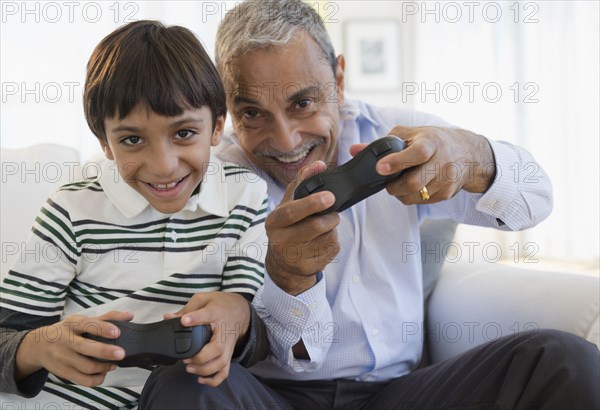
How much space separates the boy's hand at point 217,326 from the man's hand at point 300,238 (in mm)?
80

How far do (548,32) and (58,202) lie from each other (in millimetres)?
3253

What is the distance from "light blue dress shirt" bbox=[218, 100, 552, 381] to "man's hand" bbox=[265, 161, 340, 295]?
3.1 inches

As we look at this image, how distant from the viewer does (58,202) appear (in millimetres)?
1199

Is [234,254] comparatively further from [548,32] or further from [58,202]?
[548,32]

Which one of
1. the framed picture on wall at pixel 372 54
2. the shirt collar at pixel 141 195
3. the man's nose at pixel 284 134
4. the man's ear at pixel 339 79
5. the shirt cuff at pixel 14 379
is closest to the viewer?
the shirt cuff at pixel 14 379

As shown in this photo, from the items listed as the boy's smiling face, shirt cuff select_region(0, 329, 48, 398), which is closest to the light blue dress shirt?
the boy's smiling face

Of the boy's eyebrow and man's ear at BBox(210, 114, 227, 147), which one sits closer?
the boy's eyebrow

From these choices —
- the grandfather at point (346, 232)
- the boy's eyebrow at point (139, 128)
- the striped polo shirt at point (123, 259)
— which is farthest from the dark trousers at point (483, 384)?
the boy's eyebrow at point (139, 128)

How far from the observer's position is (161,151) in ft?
3.67

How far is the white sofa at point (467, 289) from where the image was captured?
1245 millimetres

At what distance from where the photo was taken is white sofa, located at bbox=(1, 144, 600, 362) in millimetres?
1245

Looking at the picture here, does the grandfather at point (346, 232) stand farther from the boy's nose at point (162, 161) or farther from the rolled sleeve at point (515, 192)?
the boy's nose at point (162, 161)

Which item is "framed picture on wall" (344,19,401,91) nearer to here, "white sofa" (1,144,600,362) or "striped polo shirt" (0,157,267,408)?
"white sofa" (1,144,600,362)

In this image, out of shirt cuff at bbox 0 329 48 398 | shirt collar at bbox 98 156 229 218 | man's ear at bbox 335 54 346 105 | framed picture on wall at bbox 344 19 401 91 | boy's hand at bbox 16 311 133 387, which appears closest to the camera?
boy's hand at bbox 16 311 133 387
